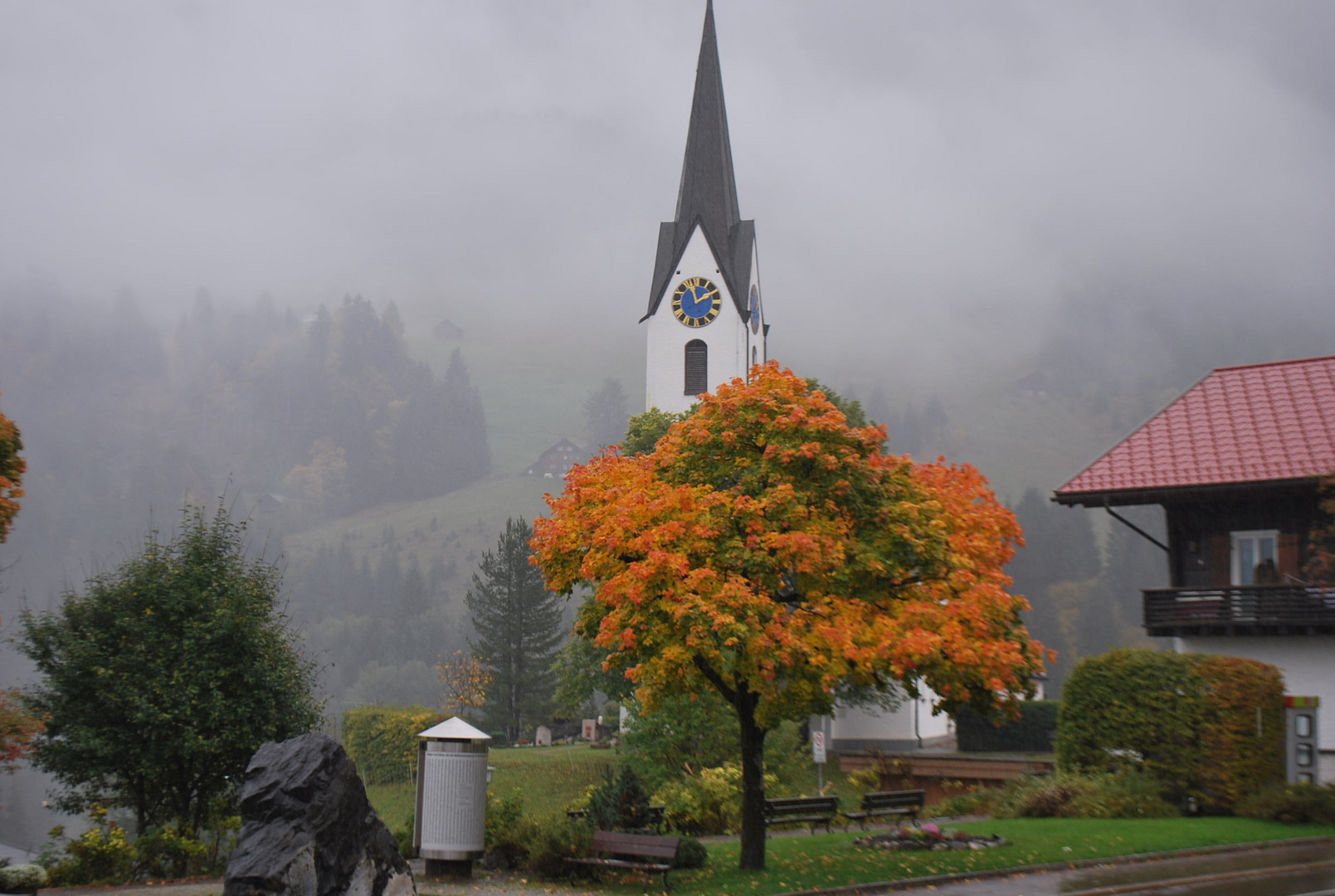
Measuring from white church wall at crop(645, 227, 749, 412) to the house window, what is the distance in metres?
33.6

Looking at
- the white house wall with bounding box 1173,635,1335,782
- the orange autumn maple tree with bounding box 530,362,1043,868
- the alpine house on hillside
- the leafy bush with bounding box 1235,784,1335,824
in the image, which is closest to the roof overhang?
the alpine house on hillside

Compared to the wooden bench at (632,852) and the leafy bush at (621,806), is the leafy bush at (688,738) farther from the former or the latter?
the wooden bench at (632,852)

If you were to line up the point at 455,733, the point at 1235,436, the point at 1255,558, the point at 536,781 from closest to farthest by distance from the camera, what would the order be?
1. the point at 455,733
2. the point at 1255,558
3. the point at 1235,436
4. the point at 536,781

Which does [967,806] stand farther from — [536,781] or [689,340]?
[689,340]

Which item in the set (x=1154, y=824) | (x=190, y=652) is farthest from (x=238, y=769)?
(x=1154, y=824)

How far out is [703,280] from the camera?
199ft

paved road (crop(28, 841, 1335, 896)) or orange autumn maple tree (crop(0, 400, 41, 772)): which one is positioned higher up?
orange autumn maple tree (crop(0, 400, 41, 772))

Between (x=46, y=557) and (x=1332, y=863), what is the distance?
688ft

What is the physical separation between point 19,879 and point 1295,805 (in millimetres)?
21070

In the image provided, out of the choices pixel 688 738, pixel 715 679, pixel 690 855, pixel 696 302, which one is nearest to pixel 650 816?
pixel 690 855

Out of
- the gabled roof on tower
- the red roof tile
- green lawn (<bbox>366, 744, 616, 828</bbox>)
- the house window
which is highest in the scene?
the gabled roof on tower

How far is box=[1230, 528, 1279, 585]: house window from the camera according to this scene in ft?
89.9

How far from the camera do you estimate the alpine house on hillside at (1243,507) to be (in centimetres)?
2605

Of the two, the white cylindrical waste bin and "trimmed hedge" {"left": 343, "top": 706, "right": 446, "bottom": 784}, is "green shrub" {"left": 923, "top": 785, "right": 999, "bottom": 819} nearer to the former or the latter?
the white cylindrical waste bin
